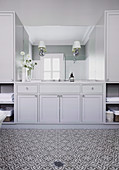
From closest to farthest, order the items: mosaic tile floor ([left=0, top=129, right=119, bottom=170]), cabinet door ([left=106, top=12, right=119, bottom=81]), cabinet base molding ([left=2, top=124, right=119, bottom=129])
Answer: mosaic tile floor ([left=0, top=129, right=119, bottom=170])
cabinet door ([left=106, top=12, right=119, bottom=81])
cabinet base molding ([left=2, top=124, right=119, bottom=129])

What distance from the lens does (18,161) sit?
163 cm

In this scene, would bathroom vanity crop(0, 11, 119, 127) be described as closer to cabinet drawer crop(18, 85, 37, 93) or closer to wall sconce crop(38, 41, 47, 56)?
cabinet drawer crop(18, 85, 37, 93)

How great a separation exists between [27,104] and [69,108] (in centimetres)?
74

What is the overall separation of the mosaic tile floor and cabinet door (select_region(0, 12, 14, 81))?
990mm

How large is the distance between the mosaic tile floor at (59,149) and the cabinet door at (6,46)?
39.0 inches

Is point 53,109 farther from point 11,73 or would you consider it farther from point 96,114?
point 11,73

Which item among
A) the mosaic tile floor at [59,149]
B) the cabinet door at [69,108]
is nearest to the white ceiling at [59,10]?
the cabinet door at [69,108]

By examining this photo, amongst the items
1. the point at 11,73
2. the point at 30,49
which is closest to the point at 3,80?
the point at 11,73

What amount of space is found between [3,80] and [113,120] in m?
2.07

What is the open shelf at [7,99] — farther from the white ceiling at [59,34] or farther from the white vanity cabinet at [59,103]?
the white ceiling at [59,34]

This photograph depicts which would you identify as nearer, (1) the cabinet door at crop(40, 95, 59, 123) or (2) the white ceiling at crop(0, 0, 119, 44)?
(1) the cabinet door at crop(40, 95, 59, 123)

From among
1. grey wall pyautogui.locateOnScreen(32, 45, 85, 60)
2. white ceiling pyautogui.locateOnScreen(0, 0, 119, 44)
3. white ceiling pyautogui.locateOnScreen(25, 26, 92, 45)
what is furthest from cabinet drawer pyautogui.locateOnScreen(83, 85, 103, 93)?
white ceiling pyautogui.locateOnScreen(0, 0, 119, 44)

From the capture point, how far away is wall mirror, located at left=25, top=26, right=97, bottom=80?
3.14 m

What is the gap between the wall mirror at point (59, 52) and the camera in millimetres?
3139
